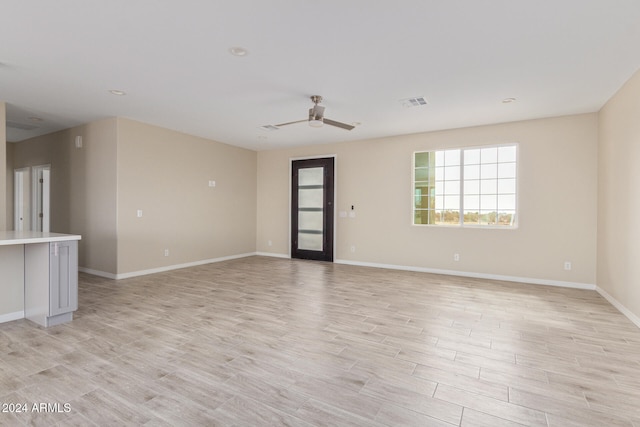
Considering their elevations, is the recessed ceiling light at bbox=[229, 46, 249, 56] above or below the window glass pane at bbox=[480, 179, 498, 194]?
above

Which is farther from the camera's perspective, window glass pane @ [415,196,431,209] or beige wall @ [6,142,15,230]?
beige wall @ [6,142,15,230]

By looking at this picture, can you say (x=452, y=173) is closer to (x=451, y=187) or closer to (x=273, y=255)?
(x=451, y=187)

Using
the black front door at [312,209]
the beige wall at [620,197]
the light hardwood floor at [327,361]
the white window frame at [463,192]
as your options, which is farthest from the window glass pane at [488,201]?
the black front door at [312,209]

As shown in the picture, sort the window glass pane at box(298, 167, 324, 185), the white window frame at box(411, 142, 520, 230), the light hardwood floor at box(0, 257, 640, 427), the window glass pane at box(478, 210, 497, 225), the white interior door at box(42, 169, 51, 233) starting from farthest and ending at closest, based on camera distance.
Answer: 1. the window glass pane at box(298, 167, 324, 185)
2. the white interior door at box(42, 169, 51, 233)
3. the window glass pane at box(478, 210, 497, 225)
4. the white window frame at box(411, 142, 520, 230)
5. the light hardwood floor at box(0, 257, 640, 427)

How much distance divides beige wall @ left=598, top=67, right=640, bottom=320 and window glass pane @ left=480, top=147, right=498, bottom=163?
1.37m

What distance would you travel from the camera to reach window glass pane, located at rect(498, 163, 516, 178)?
5461 mm

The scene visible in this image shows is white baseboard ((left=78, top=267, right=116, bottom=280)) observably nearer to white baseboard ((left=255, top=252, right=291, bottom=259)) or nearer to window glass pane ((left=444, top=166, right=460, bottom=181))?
white baseboard ((left=255, top=252, right=291, bottom=259))

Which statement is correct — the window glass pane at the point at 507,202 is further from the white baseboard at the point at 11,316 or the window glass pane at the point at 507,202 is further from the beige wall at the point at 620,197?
the white baseboard at the point at 11,316

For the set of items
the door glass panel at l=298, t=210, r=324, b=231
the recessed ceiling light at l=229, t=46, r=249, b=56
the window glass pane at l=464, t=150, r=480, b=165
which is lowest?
the door glass panel at l=298, t=210, r=324, b=231

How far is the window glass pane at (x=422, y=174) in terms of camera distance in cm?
627

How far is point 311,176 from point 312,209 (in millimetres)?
769

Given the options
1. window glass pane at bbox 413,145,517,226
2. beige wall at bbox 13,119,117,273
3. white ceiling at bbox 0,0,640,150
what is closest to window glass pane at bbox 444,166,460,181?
window glass pane at bbox 413,145,517,226

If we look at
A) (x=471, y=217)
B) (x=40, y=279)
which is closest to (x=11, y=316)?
(x=40, y=279)

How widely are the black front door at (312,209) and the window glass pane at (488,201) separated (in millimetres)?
3012
